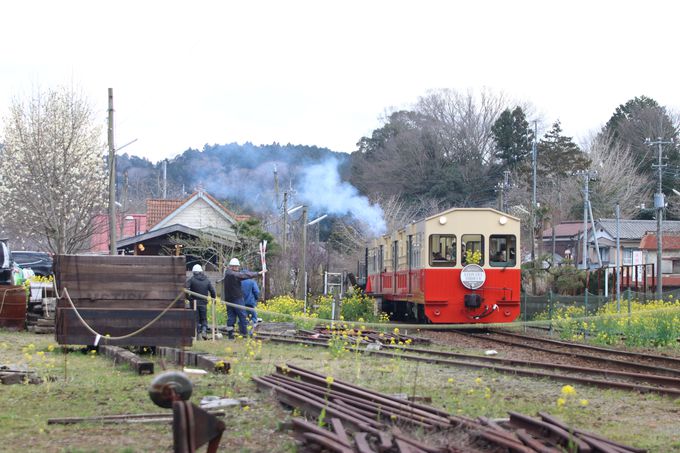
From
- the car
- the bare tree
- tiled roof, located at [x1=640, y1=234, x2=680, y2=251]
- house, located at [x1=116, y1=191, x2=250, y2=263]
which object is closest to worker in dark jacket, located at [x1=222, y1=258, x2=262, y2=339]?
house, located at [x1=116, y1=191, x2=250, y2=263]

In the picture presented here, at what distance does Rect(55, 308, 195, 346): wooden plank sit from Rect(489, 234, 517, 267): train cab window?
1025 centimetres

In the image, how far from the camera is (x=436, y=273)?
72.1ft

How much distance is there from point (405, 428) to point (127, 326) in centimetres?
773

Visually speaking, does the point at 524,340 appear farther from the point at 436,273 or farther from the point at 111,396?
the point at 111,396

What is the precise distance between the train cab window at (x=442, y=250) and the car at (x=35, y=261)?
1868cm

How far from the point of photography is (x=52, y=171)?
31812 millimetres

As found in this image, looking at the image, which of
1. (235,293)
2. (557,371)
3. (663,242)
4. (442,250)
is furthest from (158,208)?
(557,371)

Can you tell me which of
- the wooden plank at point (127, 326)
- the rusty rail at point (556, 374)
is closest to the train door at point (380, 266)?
the rusty rail at point (556, 374)

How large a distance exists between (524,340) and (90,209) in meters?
18.8

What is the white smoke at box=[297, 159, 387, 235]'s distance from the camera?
41.0 metres

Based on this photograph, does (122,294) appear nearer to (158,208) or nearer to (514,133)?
(158,208)

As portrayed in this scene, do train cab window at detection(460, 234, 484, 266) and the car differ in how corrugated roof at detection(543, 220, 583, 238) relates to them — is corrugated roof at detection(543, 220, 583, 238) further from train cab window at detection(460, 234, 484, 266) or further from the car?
train cab window at detection(460, 234, 484, 266)

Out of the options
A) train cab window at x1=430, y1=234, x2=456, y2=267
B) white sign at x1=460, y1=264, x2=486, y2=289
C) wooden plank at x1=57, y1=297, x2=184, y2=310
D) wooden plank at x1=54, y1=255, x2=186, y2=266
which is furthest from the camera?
train cab window at x1=430, y1=234, x2=456, y2=267

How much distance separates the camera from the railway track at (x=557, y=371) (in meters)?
11.0
